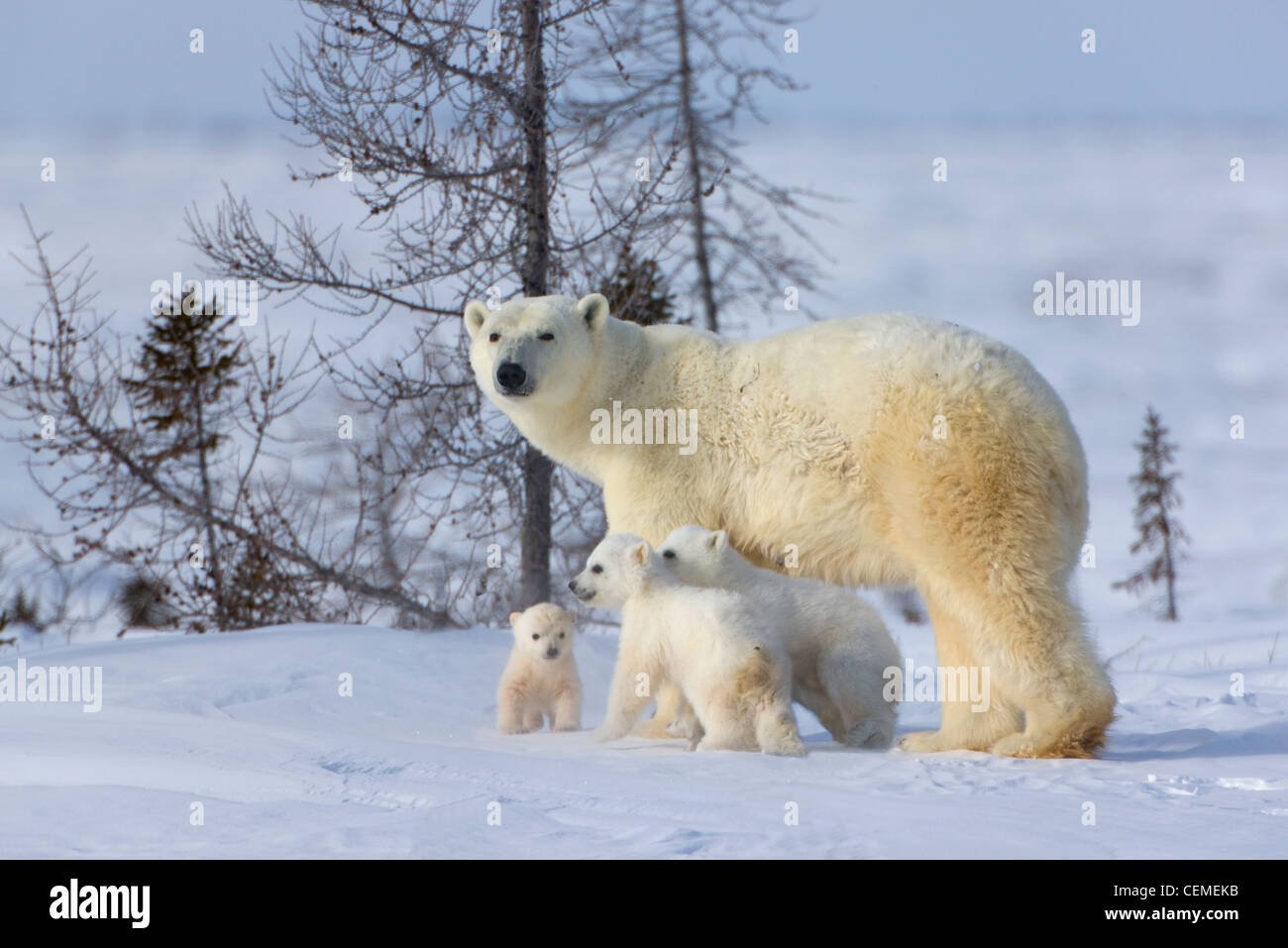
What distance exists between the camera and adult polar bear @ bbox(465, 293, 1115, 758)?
16.1 feet

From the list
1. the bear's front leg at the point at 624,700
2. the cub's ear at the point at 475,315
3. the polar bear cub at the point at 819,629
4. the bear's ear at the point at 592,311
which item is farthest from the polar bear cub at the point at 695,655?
the cub's ear at the point at 475,315

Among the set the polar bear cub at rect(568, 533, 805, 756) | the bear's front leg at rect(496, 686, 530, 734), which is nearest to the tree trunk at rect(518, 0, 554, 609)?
the bear's front leg at rect(496, 686, 530, 734)

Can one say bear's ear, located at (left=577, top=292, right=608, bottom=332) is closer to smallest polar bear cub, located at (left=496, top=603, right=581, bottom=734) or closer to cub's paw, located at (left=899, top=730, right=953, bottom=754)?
smallest polar bear cub, located at (left=496, top=603, right=581, bottom=734)

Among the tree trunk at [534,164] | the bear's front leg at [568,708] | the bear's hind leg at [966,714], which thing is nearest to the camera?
the bear's hind leg at [966,714]

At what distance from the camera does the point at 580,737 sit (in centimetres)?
545

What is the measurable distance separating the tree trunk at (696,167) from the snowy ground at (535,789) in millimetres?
8861

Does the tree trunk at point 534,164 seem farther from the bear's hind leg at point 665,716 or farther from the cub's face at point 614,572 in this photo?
the bear's hind leg at point 665,716

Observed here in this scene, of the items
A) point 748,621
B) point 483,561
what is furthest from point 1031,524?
point 483,561

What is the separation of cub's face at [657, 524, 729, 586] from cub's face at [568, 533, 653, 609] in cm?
13

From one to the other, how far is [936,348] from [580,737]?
2317 millimetres

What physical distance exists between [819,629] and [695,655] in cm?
76

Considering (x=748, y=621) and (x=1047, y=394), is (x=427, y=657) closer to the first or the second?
(x=748, y=621)

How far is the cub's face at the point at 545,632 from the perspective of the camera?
5.91m

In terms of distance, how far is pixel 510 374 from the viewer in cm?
549
